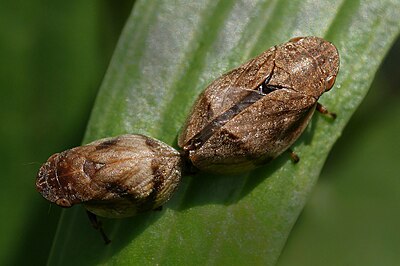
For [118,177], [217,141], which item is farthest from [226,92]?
[118,177]

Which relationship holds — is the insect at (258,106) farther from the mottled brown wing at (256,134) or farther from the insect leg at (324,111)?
the insect leg at (324,111)

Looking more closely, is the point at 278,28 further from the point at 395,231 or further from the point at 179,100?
the point at 395,231

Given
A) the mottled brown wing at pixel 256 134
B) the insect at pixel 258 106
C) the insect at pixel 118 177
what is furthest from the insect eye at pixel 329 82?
the insect at pixel 118 177

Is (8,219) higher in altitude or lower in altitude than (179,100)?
lower

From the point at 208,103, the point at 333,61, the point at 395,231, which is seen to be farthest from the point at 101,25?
the point at 395,231

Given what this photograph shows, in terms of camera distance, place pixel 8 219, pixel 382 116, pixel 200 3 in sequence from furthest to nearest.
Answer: pixel 382 116, pixel 8 219, pixel 200 3
